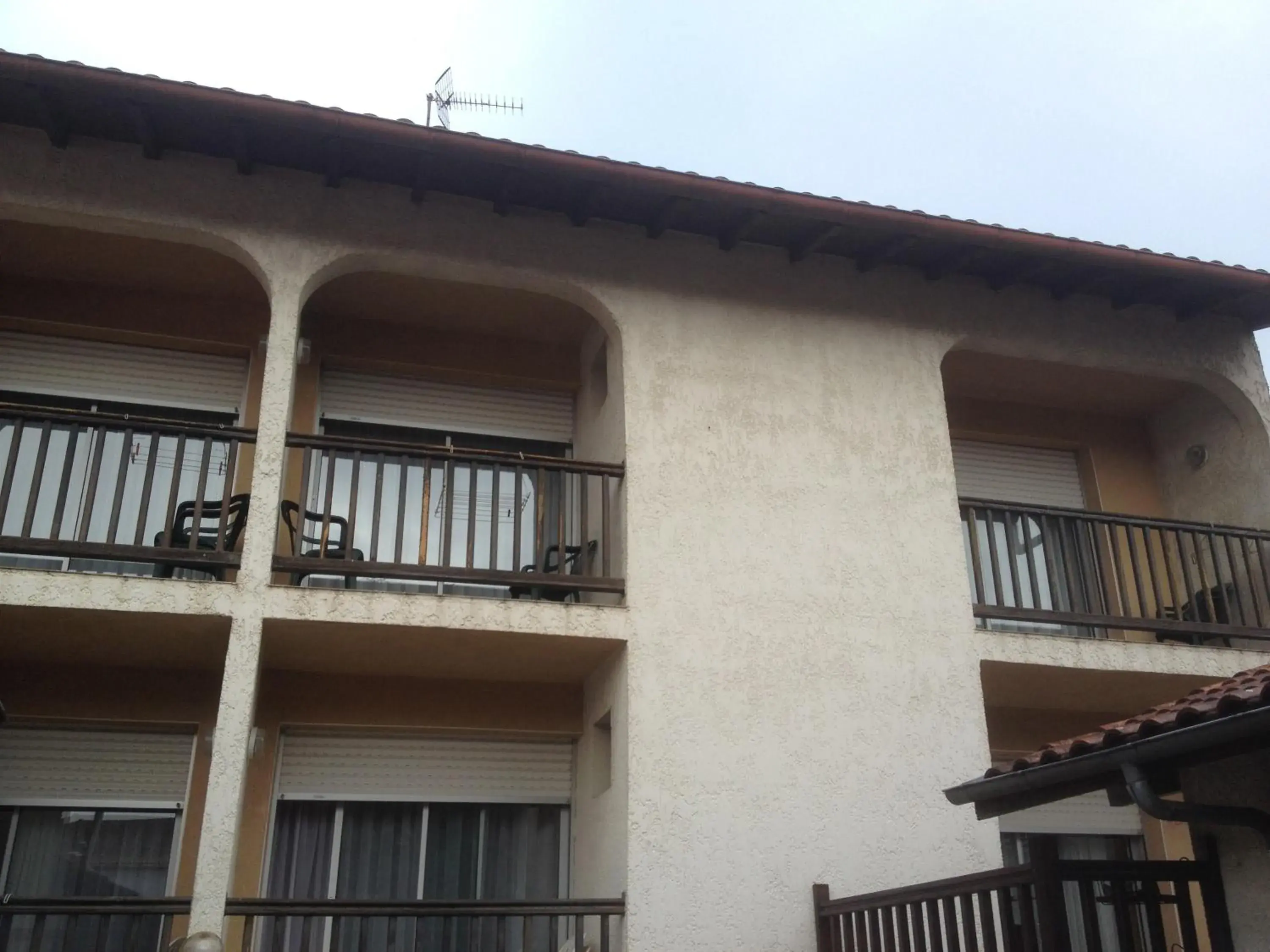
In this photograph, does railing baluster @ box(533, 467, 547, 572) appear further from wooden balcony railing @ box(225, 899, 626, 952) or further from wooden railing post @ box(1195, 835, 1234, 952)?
wooden railing post @ box(1195, 835, 1234, 952)

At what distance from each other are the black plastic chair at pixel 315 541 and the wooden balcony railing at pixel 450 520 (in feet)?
0.05

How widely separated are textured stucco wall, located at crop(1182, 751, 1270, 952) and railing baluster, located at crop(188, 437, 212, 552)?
5841 millimetres

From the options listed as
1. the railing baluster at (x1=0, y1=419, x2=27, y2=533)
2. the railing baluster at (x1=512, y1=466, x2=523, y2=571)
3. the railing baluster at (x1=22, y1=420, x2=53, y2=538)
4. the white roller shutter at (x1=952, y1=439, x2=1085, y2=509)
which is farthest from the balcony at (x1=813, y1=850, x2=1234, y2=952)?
the railing baluster at (x1=0, y1=419, x2=27, y2=533)

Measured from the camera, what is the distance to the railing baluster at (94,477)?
7680 millimetres

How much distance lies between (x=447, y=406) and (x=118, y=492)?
122 inches

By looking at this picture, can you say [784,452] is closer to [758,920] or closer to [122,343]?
[758,920]

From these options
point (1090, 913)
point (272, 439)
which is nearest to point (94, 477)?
point (272, 439)

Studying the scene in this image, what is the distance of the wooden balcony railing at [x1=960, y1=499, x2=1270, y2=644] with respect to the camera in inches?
366

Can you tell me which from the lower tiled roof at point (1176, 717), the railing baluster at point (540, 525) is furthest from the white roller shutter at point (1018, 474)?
the lower tiled roof at point (1176, 717)

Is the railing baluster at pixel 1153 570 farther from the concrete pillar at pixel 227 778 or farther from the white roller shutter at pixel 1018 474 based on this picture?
the concrete pillar at pixel 227 778

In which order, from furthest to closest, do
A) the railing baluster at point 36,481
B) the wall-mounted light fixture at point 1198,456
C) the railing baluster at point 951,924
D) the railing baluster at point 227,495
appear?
the wall-mounted light fixture at point 1198,456 < the railing baluster at point 227,495 < the railing baluster at point 36,481 < the railing baluster at point 951,924

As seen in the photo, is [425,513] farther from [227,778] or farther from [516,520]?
[227,778]

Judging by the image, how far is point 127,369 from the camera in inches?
383

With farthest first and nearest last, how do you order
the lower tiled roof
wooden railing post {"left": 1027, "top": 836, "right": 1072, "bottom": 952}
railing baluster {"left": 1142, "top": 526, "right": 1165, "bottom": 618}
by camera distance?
railing baluster {"left": 1142, "top": 526, "right": 1165, "bottom": 618} < wooden railing post {"left": 1027, "top": 836, "right": 1072, "bottom": 952} < the lower tiled roof
